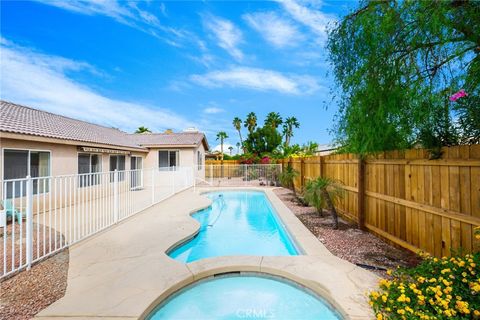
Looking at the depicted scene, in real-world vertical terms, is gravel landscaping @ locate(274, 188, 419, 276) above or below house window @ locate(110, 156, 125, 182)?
below

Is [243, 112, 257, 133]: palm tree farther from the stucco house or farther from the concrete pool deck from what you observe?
the concrete pool deck

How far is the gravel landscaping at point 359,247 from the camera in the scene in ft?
13.3

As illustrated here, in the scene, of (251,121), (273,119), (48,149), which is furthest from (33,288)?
(251,121)

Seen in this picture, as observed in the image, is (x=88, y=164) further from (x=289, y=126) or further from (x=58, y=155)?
(x=289, y=126)

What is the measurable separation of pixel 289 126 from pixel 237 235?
140 ft

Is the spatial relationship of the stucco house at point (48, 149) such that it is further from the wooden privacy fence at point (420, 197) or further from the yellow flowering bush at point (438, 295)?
the yellow flowering bush at point (438, 295)

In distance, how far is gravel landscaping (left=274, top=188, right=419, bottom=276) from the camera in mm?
4047

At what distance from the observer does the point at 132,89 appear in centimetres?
1988

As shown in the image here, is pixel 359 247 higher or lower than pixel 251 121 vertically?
lower

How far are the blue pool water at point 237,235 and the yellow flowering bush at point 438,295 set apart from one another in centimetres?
271

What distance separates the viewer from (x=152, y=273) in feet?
12.0

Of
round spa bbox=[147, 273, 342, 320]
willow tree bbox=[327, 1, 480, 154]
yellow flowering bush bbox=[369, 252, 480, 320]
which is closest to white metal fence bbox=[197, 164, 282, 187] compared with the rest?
willow tree bbox=[327, 1, 480, 154]

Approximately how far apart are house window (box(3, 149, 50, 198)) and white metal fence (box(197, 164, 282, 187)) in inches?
422

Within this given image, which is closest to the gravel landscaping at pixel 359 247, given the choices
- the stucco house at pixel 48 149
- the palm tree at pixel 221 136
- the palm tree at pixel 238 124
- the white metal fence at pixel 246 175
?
the stucco house at pixel 48 149
